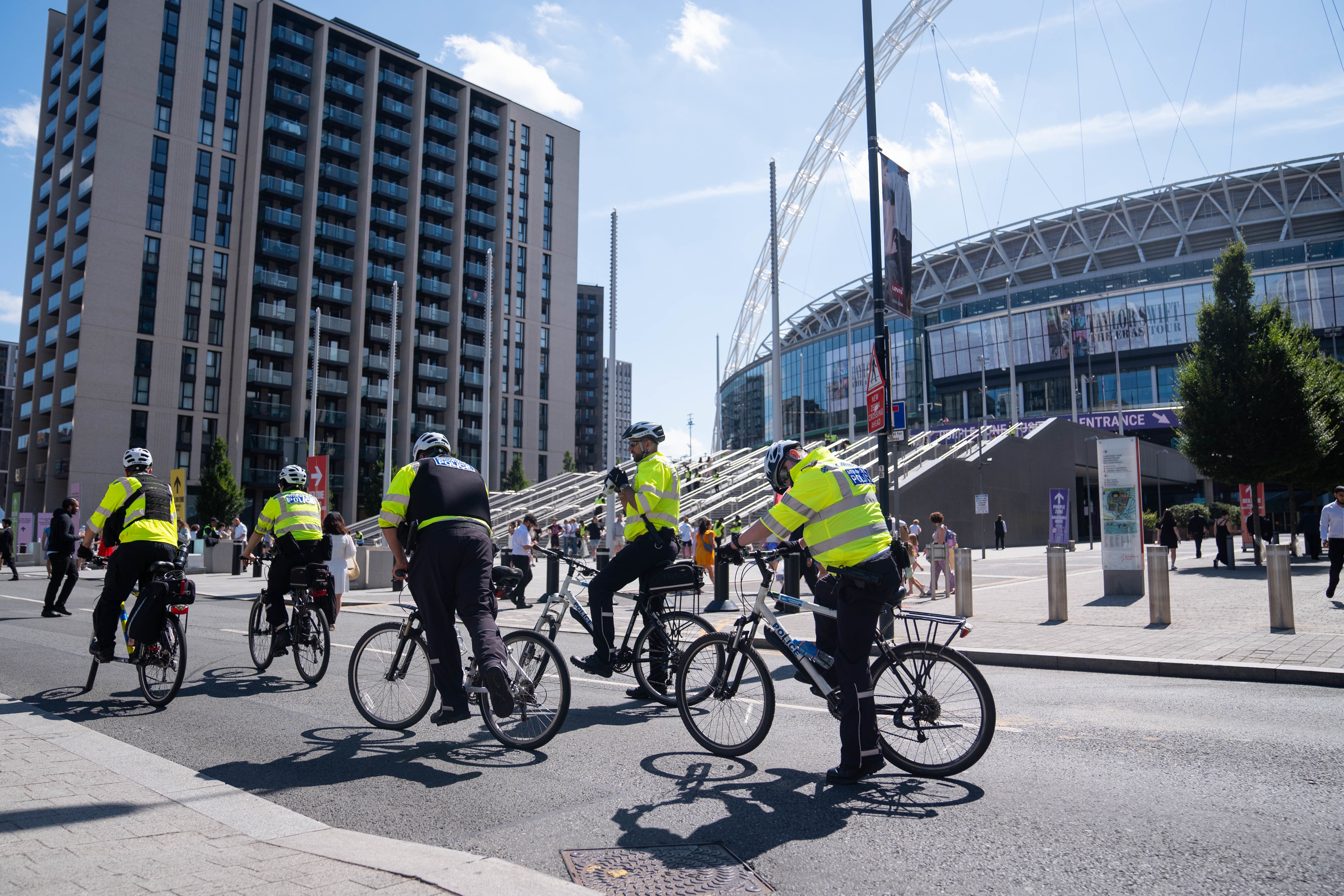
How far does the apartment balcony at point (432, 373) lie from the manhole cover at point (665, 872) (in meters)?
66.3

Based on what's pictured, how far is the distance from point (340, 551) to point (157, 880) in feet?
35.9

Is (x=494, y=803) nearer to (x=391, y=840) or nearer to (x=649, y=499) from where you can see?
(x=391, y=840)

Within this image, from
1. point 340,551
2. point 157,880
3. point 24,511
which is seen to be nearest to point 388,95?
point 24,511

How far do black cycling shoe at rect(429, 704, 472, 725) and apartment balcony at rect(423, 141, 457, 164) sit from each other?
229ft

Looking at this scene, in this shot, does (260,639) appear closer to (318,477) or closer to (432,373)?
(318,477)

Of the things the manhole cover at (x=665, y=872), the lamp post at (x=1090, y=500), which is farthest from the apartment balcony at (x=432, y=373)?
the manhole cover at (x=665, y=872)

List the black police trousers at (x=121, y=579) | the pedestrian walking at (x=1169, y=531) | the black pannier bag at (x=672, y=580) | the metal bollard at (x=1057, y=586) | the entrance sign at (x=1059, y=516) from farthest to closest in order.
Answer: the pedestrian walking at (x=1169, y=531) → the entrance sign at (x=1059, y=516) → the metal bollard at (x=1057, y=586) → the black police trousers at (x=121, y=579) → the black pannier bag at (x=672, y=580)

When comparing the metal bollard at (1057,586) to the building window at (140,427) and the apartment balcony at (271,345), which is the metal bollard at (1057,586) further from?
the apartment balcony at (271,345)

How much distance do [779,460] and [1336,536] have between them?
39.3 feet

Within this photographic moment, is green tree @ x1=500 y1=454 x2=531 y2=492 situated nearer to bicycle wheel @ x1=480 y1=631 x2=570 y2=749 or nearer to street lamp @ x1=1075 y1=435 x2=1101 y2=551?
street lamp @ x1=1075 y1=435 x2=1101 y2=551

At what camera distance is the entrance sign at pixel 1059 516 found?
20.7 m

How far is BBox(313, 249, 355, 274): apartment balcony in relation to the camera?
61031mm

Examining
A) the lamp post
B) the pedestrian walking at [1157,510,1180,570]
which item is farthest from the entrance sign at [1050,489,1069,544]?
the lamp post

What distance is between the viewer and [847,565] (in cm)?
430
